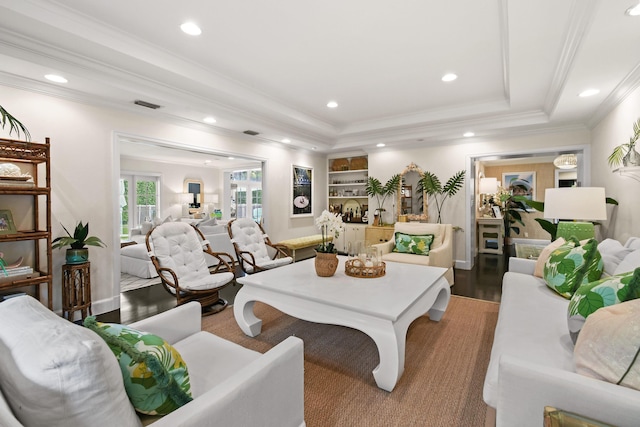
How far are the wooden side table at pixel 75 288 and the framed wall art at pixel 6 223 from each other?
0.53 meters

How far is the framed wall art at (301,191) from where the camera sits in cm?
644

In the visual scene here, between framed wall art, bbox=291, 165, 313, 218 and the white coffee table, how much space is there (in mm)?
3243

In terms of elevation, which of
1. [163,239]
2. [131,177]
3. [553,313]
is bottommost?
[553,313]

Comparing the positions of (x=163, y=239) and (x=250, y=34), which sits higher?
(x=250, y=34)

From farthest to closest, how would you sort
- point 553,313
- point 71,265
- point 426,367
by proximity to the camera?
1. point 71,265
2. point 426,367
3. point 553,313

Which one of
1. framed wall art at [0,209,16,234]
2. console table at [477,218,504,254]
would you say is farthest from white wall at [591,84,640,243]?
framed wall art at [0,209,16,234]

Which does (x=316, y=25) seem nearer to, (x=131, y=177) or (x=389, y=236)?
(x=389, y=236)

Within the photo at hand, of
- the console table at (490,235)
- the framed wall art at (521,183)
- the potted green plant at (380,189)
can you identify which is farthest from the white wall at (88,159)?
the framed wall art at (521,183)

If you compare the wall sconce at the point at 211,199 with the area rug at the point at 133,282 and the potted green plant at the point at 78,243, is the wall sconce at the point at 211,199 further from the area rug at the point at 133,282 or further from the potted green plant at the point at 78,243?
the potted green plant at the point at 78,243

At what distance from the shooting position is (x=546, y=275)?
262 cm

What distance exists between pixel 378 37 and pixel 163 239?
119 inches

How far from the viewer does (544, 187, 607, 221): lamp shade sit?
3086 millimetres

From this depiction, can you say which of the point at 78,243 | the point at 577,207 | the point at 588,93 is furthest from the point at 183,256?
the point at 588,93

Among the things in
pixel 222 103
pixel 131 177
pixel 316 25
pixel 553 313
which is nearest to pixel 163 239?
pixel 222 103
